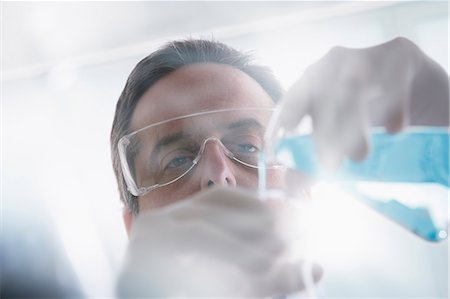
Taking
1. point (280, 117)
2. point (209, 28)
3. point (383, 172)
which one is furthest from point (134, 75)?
point (383, 172)

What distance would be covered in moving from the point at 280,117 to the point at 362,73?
16cm

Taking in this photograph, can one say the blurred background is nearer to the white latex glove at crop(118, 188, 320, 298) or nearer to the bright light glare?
the bright light glare

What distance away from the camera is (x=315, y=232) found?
68cm

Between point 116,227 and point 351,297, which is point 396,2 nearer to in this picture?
point 351,297

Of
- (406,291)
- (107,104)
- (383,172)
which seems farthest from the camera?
(107,104)

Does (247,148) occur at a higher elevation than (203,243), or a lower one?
higher

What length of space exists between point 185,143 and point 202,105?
0.11 meters

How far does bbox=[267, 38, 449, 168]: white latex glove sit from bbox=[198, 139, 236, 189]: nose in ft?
0.95

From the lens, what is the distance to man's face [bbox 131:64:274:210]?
1043 millimetres

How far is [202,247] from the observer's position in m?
0.65

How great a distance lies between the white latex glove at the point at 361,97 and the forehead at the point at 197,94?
45 centimetres

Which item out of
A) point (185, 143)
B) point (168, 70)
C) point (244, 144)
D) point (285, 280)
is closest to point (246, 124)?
point (244, 144)

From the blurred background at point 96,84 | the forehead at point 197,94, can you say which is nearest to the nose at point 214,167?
the forehead at point 197,94

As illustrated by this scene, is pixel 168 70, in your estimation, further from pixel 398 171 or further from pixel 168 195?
pixel 398 171
